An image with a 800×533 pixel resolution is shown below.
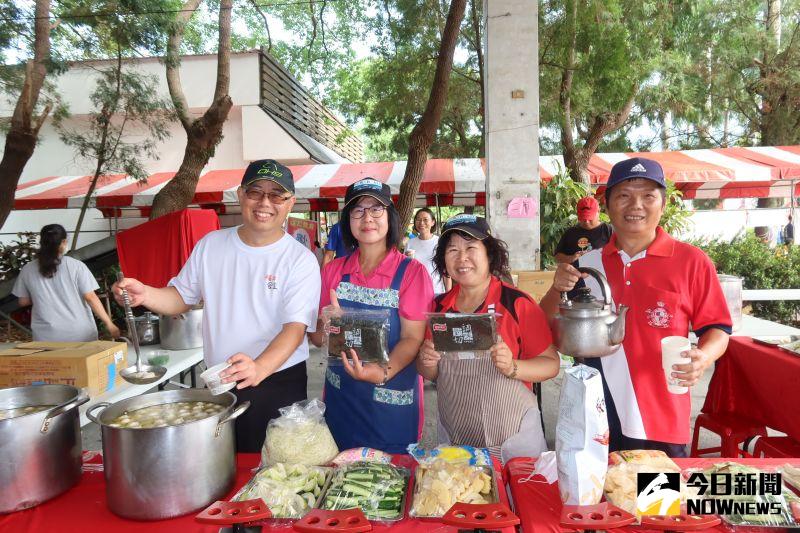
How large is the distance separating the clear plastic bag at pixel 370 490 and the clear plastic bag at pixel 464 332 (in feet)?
1.60

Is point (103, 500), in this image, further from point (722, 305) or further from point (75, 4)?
point (75, 4)

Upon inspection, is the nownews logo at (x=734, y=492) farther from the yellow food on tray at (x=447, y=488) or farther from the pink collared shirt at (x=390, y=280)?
the pink collared shirt at (x=390, y=280)

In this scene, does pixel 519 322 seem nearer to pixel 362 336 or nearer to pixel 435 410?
pixel 362 336

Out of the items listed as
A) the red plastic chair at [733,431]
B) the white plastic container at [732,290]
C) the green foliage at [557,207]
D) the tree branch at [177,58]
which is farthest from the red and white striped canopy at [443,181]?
the red plastic chair at [733,431]

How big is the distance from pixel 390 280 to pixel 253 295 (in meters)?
0.61

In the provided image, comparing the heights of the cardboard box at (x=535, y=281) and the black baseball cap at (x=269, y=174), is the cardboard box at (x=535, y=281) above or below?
below

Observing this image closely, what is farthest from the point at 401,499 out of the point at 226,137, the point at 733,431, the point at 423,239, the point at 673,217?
the point at 226,137

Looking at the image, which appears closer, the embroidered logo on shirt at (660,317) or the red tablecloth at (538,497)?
the red tablecloth at (538,497)

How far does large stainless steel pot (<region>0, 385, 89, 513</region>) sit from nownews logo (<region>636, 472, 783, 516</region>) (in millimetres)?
1769

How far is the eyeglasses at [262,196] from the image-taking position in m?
2.19

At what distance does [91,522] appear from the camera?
149 cm

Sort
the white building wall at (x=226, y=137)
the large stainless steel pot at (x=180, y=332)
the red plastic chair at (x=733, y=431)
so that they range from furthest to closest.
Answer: the white building wall at (x=226, y=137), the large stainless steel pot at (x=180, y=332), the red plastic chair at (x=733, y=431)

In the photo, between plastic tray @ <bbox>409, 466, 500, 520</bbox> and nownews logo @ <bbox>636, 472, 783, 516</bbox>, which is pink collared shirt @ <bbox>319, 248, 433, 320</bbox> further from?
nownews logo @ <bbox>636, 472, 783, 516</bbox>

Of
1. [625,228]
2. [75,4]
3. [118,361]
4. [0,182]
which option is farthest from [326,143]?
[625,228]
